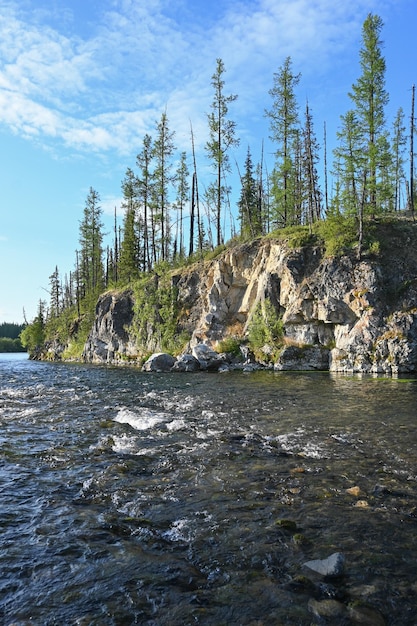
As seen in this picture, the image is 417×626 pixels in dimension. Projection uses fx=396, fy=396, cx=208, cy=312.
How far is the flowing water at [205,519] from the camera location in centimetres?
416

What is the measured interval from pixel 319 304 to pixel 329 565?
27677 mm

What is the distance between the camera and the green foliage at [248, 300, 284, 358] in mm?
33156

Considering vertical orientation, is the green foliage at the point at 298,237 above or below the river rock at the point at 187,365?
above

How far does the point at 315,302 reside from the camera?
31766mm

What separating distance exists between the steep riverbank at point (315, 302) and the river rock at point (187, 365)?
5.25 m

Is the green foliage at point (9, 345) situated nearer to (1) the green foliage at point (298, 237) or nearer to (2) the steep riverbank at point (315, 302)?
(2) the steep riverbank at point (315, 302)

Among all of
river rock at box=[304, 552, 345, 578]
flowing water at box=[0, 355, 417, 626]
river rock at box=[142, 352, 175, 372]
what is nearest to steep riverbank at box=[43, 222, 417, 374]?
river rock at box=[142, 352, 175, 372]

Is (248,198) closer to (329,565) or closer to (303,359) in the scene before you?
(303,359)

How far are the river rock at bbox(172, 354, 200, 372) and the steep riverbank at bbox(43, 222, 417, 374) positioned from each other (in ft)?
17.2

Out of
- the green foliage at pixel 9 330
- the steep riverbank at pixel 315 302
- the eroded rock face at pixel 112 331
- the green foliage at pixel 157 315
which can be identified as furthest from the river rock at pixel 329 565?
the green foliage at pixel 9 330

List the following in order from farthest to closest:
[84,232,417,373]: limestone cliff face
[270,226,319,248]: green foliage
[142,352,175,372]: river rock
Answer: [270,226,319,248]: green foliage, [142,352,175,372]: river rock, [84,232,417,373]: limestone cliff face

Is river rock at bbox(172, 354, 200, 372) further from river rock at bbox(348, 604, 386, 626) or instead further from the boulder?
river rock at bbox(348, 604, 386, 626)

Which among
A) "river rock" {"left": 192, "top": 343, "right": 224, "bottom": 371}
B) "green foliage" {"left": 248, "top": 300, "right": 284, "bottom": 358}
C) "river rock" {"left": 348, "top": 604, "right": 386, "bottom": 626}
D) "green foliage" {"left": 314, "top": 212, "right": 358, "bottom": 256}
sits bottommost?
"river rock" {"left": 348, "top": 604, "right": 386, "bottom": 626}

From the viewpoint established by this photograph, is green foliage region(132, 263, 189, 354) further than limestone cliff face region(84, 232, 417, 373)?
Yes
